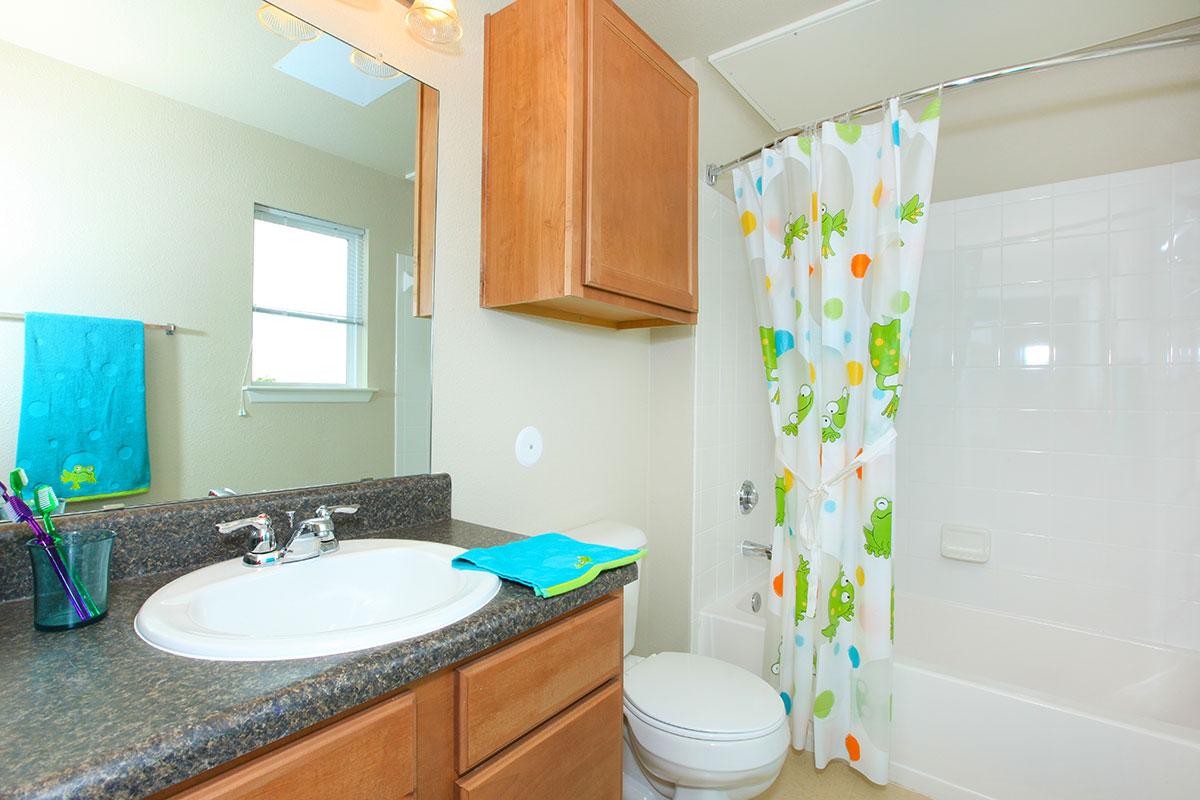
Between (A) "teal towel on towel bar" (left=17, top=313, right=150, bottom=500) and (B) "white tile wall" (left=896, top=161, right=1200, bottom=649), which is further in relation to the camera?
(B) "white tile wall" (left=896, top=161, right=1200, bottom=649)

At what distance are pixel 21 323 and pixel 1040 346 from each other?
9.32 feet

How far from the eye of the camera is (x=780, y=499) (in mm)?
1761

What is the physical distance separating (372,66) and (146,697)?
4.11ft

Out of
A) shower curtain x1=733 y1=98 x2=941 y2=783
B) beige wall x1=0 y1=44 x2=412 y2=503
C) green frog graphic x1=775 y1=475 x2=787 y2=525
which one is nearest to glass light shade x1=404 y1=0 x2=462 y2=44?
beige wall x1=0 y1=44 x2=412 y2=503

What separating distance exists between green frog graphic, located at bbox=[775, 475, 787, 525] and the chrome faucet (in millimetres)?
1288

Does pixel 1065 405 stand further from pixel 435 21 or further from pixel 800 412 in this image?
pixel 435 21

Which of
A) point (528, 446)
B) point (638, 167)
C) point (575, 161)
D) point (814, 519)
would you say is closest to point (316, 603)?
point (528, 446)

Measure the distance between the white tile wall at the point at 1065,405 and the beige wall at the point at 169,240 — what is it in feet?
7.39

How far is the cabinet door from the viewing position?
1315 mm

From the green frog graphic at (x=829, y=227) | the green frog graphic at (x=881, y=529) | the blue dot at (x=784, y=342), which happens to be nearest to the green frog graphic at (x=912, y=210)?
the green frog graphic at (x=829, y=227)

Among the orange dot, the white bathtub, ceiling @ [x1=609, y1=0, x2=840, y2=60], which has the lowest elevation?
the white bathtub

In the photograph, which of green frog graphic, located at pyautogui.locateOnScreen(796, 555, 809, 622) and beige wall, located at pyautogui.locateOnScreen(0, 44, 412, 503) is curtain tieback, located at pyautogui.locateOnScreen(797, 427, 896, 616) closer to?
green frog graphic, located at pyautogui.locateOnScreen(796, 555, 809, 622)

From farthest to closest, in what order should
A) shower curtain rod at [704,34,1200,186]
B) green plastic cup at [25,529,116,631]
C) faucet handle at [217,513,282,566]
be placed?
shower curtain rod at [704,34,1200,186] < faucet handle at [217,513,282,566] < green plastic cup at [25,529,116,631]

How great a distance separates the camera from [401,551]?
1021mm
